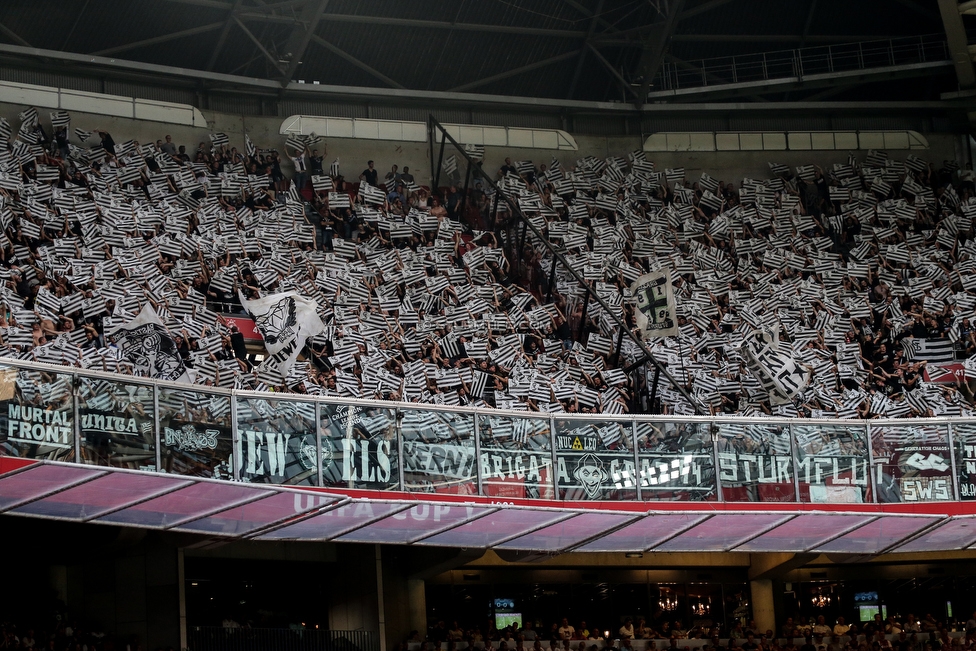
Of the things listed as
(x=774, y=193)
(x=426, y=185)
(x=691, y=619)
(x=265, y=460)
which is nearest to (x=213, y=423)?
(x=265, y=460)

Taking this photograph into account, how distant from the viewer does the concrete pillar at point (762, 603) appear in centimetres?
2931

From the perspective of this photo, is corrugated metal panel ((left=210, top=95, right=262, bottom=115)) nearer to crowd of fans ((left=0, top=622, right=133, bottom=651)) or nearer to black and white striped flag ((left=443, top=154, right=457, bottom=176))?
black and white striped flag ((left=443, top=154, right=457, bottom=176))

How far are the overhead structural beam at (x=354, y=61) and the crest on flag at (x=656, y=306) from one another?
39.5 feet

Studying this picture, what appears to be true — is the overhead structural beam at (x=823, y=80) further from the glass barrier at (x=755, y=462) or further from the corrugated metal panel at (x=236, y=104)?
the glass barrier at (x=755, y=462)

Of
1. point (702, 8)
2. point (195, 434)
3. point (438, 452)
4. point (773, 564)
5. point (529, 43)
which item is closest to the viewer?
point (195, 434)

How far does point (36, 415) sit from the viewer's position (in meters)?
17.4

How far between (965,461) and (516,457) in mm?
7389

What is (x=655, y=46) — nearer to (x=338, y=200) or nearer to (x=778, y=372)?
(x=338, y=200)

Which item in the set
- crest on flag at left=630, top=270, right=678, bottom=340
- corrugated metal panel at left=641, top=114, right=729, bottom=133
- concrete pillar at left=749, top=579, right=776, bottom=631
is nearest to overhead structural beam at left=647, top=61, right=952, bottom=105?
corrugated metal panel at left=641, top=114, right=729, bottom=133

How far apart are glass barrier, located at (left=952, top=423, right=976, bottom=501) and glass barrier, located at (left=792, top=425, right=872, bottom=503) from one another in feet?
5.12

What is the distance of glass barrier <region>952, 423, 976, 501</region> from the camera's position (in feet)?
75.4

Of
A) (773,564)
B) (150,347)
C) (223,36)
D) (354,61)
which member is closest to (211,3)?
(223,36)

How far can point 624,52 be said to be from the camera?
3797 centimetres

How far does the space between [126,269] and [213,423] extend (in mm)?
8034
